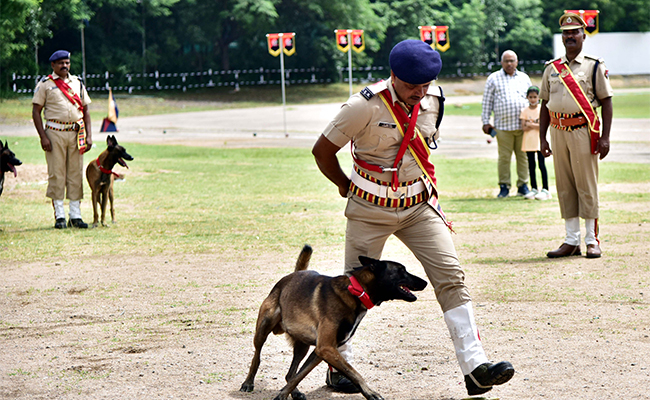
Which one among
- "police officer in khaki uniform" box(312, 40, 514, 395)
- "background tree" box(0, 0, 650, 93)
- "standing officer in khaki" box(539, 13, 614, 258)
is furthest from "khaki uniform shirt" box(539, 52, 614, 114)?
"background tree" box(0, 0, 650, 93)

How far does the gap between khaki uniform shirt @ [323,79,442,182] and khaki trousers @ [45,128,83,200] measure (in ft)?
23.1

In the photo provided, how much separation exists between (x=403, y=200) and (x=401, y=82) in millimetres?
679

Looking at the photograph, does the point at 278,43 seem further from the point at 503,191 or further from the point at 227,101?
the point at 503,191

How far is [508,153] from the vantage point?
13.1 meters

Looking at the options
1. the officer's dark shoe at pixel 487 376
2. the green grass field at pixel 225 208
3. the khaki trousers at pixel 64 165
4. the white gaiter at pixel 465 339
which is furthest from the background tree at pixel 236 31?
the officer's dark shoe at pixel 487 376

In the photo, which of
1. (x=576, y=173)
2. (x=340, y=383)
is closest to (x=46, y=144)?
(x=576, y=173)

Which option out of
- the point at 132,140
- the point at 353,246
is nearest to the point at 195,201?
the point at 353,246

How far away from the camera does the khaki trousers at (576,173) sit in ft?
26.6

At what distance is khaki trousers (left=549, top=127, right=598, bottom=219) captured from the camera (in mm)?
8102

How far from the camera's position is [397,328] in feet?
19.8

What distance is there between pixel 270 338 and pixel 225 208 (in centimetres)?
681

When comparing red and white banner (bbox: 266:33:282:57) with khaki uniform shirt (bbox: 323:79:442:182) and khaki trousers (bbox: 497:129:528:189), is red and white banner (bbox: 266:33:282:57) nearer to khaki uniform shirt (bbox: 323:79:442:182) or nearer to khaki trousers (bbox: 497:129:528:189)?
khaki trousers (bbox: 497:129:528:189)

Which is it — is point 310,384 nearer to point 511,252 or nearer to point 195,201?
point 511,252

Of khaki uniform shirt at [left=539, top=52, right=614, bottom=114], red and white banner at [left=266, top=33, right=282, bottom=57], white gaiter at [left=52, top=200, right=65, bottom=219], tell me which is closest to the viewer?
khaki uniform shirt at [left=539, top=52, right=614, bottom=114]
